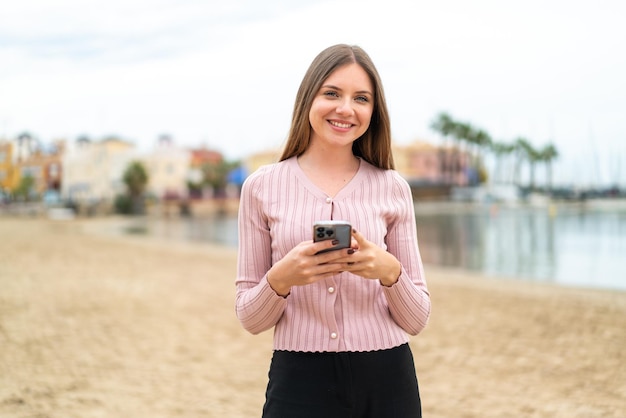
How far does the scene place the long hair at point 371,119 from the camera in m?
1.67

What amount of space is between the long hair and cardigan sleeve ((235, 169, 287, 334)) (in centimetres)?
16

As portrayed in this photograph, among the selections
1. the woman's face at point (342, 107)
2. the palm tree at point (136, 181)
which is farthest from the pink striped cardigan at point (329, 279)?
the palm tree at point (136, 181)

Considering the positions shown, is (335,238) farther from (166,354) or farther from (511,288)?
(511,288)

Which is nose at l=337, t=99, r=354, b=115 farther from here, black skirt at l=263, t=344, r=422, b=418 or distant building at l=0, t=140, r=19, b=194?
distant building at l=0, t=140, r=19, b=194

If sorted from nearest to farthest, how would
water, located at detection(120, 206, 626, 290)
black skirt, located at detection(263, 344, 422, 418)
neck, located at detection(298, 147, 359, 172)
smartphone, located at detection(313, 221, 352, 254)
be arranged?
smartphone, located at detection(313, 221, 352, 254) < black skirt, located at detection(263, 344, 422, 418) < neck, located at detection(298, 147, 359, 172) < water, located at detection(120, 206, 626, 290)

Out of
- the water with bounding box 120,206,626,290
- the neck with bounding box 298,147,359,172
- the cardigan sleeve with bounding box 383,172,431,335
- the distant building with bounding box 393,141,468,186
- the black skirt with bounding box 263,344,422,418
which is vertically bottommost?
the water with bounding box 120,206,626,290

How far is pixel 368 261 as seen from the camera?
4.89 ft

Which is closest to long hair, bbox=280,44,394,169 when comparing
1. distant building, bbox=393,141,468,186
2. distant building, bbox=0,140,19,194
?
distant building, bbox=0,140,19,194

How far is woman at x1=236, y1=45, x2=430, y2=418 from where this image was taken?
158 cm

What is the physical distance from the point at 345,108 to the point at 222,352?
5413 mm

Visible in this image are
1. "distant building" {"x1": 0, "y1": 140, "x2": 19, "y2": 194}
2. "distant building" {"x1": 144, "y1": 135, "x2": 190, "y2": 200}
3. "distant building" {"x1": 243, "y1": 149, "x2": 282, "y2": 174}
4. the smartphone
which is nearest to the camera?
the smartphone

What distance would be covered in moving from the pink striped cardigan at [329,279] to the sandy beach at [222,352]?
10.8 ft

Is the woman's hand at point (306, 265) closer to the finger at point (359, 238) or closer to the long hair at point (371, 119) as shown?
the finger at point (359, 238)

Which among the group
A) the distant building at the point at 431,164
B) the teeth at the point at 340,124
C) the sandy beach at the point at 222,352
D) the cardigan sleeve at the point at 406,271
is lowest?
the sandy beach at the point at 222,352
